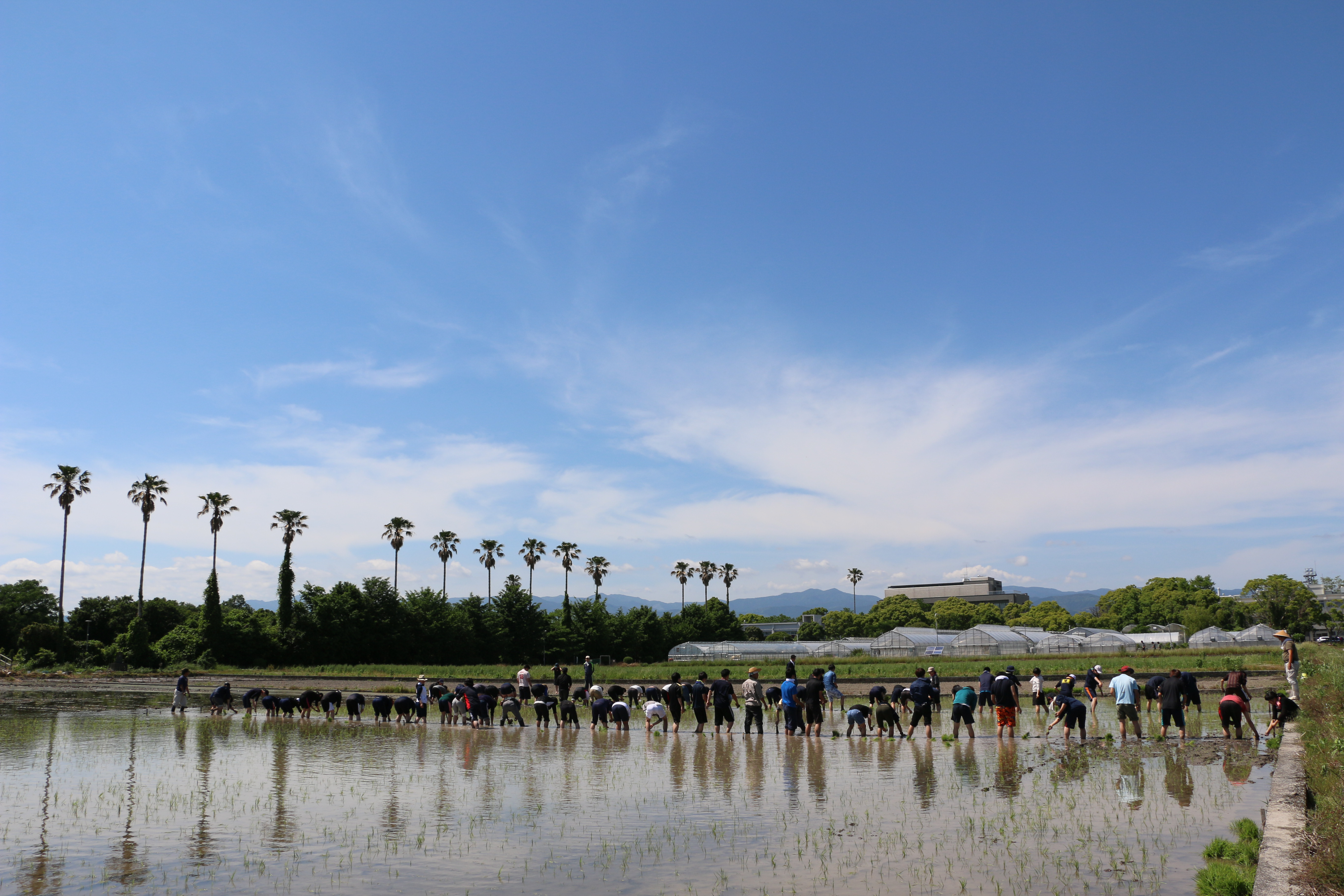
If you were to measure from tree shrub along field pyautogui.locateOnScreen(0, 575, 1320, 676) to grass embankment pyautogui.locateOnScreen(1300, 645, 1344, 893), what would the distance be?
25.5 meters

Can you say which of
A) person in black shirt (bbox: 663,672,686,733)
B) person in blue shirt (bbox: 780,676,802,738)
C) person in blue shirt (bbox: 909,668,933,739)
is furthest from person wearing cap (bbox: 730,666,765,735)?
person in blue shirt (bbox: 909,668,933,739)

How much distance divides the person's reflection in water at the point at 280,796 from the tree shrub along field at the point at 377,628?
3131 centimetres

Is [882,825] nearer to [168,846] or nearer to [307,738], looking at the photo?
[168,846]

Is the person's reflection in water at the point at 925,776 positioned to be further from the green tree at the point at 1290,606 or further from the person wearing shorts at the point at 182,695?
the green tree at the point at 1290,606

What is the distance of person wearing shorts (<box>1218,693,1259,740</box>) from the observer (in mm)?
18859

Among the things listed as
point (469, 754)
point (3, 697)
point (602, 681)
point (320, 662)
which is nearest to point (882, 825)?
point (469, 754)

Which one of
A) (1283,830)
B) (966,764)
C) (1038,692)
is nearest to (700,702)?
(966,764)

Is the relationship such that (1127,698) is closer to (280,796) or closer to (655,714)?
(655,714)

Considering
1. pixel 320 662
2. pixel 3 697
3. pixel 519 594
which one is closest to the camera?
pixel 3 697

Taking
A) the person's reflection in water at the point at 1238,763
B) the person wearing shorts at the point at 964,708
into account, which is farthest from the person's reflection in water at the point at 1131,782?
the person wearing shorts at the point at 964,708

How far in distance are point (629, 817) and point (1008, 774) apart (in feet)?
23.8

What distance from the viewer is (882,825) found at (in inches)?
445

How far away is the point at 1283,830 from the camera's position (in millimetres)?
9195

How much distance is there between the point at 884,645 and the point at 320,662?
160 ft
